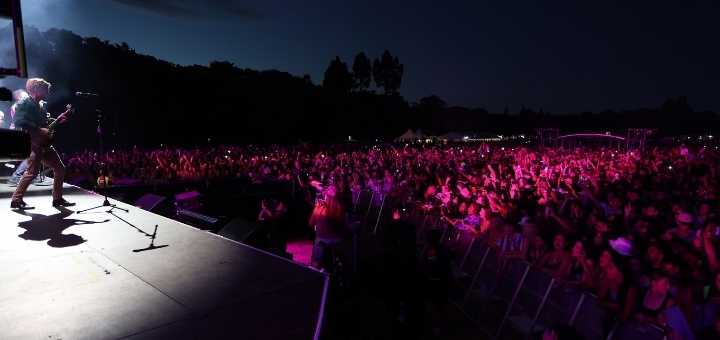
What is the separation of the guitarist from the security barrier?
5627mm

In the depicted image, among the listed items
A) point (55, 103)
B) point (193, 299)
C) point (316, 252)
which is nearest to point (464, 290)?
point (316, 252)

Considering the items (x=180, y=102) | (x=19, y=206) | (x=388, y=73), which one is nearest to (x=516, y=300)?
(x=19, y=206)

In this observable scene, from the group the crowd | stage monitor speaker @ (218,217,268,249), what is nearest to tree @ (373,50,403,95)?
the crowd

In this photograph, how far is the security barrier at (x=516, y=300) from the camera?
13.6 feet

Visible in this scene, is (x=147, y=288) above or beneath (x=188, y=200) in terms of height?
above

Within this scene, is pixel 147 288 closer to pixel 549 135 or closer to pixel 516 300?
pixel 516 300

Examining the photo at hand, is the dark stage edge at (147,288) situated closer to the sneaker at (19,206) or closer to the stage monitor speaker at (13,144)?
the stage monitor speaker at (13,144)

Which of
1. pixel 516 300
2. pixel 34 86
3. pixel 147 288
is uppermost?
pixel 34 86

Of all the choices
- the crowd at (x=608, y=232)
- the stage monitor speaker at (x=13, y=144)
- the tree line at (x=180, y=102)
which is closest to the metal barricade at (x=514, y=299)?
the crowd at (x=608, y=232)

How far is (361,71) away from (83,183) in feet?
191

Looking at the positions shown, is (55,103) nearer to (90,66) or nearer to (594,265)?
(90,66)

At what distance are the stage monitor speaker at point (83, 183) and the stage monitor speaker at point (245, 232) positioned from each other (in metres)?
6.20

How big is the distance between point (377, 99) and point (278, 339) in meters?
56.2

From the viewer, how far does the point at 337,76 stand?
59.3 m
